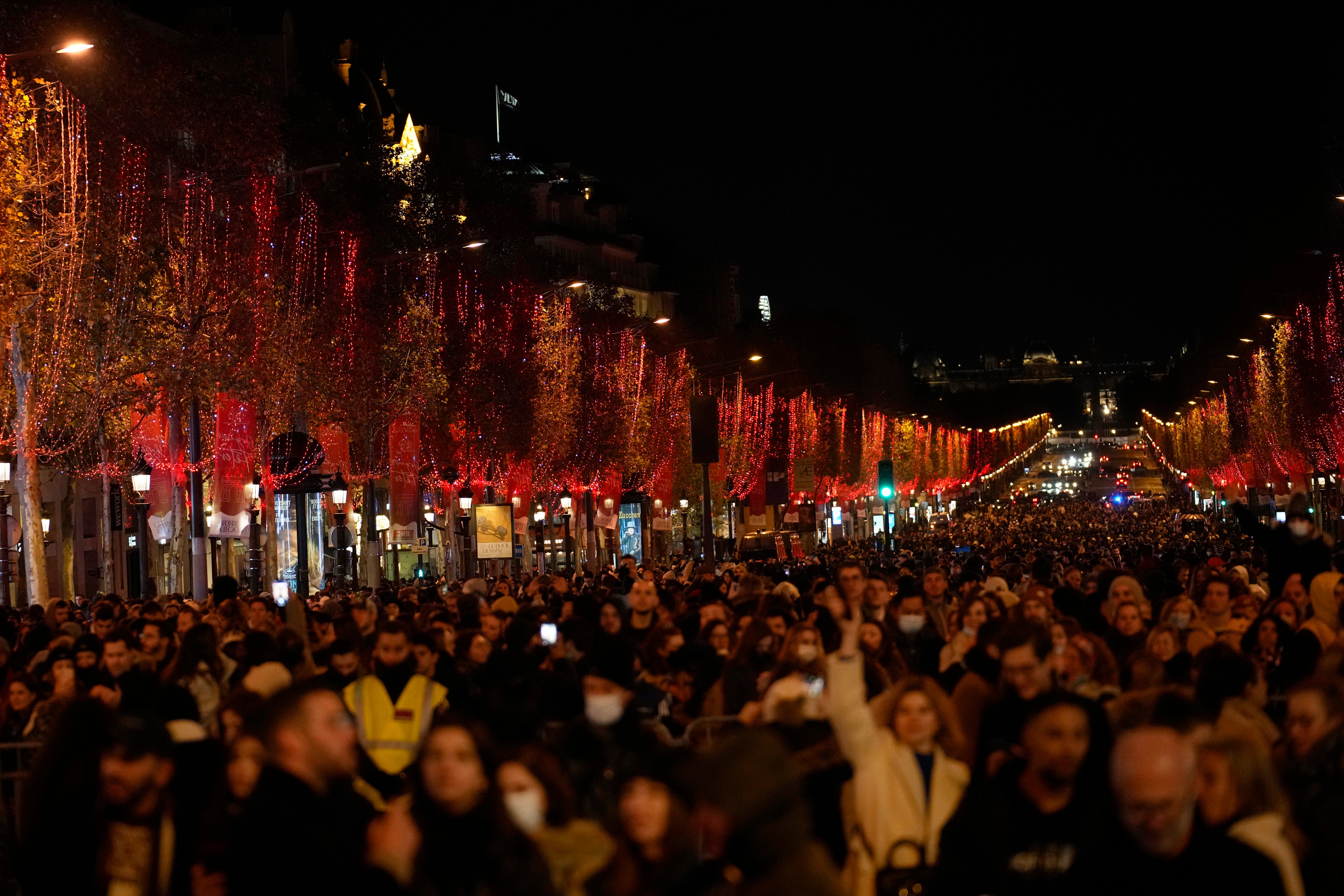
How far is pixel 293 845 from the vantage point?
19.5 ft

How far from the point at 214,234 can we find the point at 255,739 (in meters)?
29.2

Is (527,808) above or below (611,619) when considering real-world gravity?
below

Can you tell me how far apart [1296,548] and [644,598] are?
234 inches

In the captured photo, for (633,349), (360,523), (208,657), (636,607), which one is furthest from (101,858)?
(633,349)

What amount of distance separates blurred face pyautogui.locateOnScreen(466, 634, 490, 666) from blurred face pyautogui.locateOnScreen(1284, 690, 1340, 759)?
5.88 m

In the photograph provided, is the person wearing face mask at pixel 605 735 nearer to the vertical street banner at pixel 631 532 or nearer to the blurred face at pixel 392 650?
the blurred face at pixel 392 650

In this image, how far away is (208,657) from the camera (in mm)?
12188

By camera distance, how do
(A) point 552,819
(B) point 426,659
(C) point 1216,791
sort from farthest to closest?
1. (B) point 426,659
2. (A) point 552,819
3. (C) point 1216,791

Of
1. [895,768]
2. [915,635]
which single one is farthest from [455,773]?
[915,635]

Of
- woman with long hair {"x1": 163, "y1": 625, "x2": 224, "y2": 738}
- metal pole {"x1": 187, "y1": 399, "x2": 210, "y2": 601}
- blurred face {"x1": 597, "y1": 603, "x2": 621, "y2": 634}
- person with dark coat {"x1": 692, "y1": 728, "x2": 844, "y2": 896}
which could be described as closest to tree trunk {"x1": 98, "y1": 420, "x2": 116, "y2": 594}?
metal pole {"x1": 187, "y1": 399, "x2": 210, "y2": 601}

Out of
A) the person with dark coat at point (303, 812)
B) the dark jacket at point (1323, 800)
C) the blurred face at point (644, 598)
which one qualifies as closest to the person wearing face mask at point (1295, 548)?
the blurred face at point (644, 598)

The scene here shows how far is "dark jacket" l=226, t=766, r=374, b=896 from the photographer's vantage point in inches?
231

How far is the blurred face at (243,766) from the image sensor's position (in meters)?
6.90

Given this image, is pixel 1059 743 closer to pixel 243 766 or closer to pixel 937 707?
pixel 937 707
